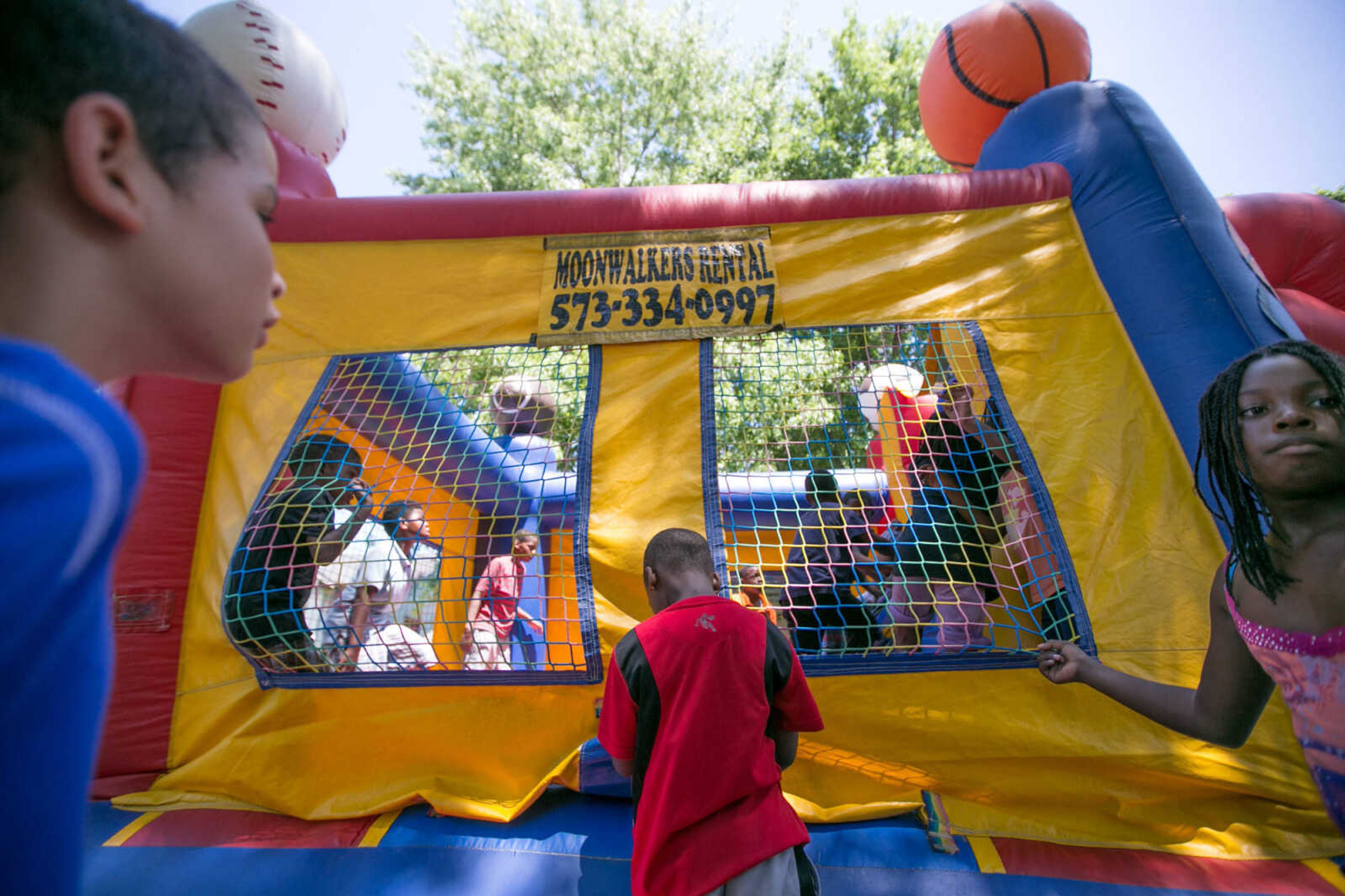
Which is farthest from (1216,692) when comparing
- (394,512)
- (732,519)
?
(394,512)

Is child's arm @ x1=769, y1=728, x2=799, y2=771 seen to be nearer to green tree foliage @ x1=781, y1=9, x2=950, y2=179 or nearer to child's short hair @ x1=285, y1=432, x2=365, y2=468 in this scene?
child's short hair @ x1=285, y1=432, x2=365, y2=468

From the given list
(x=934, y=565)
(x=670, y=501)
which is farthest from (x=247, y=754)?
(x=934, y=565)

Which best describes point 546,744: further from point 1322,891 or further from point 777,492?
point 1322,891

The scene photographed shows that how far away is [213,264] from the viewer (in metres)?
0.52

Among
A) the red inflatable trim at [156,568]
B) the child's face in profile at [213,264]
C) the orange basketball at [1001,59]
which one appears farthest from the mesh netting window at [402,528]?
the orange basketball at [1001,59]

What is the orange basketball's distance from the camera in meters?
3.03

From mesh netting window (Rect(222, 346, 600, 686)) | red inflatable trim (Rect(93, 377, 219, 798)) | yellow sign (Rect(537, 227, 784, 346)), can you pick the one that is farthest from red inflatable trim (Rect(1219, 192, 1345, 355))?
red inflatable trim (Rect(93, 377, 219, 798))

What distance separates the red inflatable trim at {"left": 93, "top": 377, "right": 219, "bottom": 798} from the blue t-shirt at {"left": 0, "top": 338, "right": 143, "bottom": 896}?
247 centimetres

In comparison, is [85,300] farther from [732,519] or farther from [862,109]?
[862,109]

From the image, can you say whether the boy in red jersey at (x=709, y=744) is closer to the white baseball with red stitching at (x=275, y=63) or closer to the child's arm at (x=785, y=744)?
the child's arm at (x=785, y=744)

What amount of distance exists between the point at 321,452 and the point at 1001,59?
345cm

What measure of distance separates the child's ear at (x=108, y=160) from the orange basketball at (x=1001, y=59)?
3560 mm

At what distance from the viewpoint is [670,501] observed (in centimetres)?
231

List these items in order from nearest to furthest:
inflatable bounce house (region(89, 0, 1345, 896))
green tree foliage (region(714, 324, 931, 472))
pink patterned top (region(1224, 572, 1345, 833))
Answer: pink patterned top (region(1224, 572, 1345, 833)) → inflatable bounce house (region(89, 0, 1345, 896)) → green tree foliage (region(714, 324, 931, 472))
